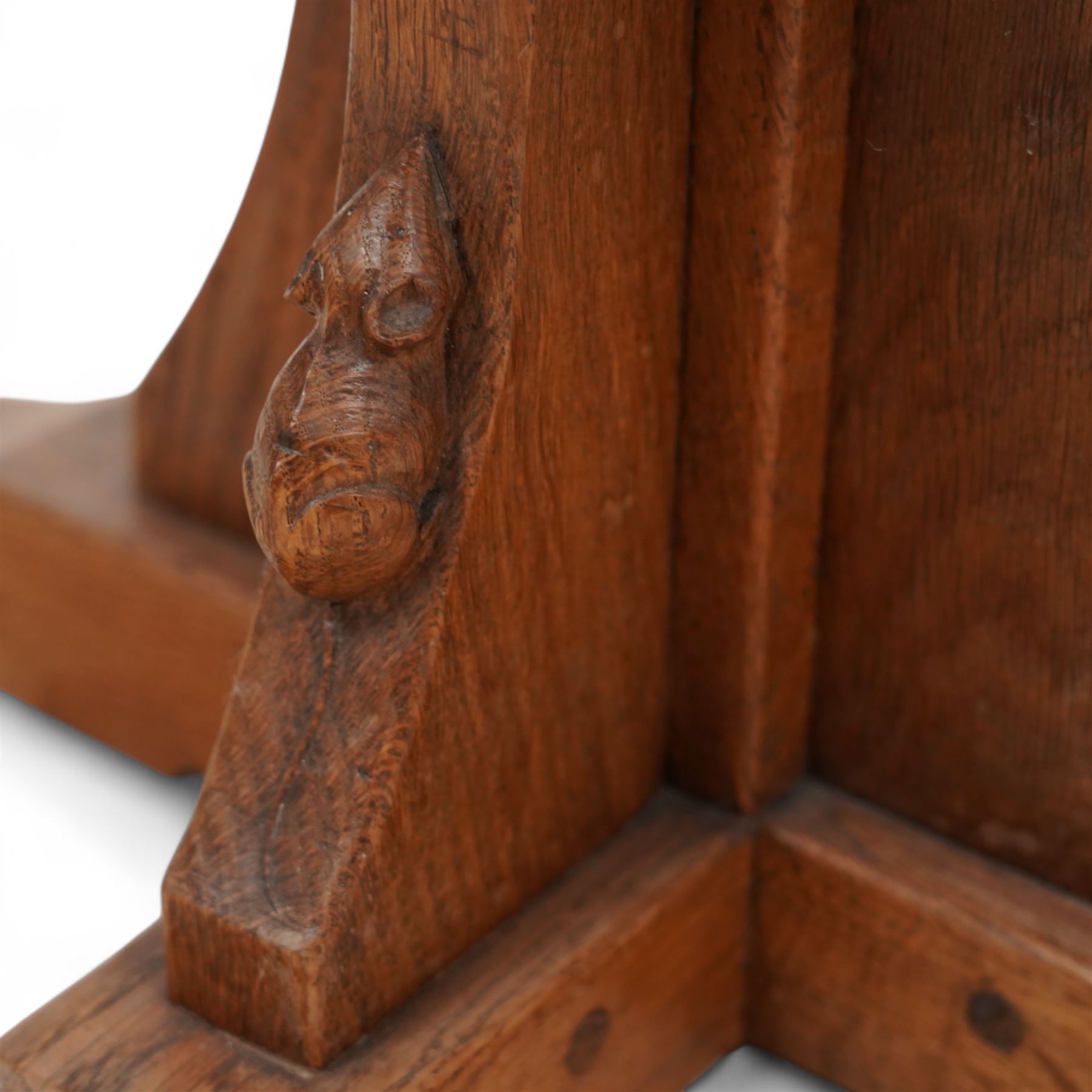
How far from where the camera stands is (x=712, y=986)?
0.72 meters

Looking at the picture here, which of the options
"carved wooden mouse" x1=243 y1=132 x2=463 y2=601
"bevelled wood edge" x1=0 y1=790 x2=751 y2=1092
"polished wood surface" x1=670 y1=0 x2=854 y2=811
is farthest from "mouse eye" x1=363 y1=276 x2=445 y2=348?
"bevelled wood edge" x1=0 y1=790 x2=751 y2=1092

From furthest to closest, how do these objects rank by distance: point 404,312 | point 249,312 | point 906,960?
point 249,312 → point 906,960 → point 404,312

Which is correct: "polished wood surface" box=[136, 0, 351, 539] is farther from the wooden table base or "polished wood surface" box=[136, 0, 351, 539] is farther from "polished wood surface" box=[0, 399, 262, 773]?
the wooden table base

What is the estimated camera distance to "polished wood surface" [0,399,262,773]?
0.82 metres

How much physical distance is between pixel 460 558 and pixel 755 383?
14 centimetres

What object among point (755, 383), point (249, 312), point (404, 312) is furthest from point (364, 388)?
point (249, 312)

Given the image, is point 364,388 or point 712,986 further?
point 712,986

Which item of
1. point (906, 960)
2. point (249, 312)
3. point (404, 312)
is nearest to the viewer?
point (404, 312)

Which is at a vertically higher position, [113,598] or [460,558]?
[460,558]

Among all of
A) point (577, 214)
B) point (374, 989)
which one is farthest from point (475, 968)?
point (577, 214)

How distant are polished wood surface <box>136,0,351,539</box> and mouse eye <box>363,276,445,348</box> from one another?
24cm

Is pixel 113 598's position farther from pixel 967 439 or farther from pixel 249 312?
pixel 967 439

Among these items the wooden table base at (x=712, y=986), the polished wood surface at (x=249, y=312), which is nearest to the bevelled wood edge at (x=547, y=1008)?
the wooden table base at (x=712, y=986)

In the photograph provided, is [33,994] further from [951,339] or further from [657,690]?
[951,339]
